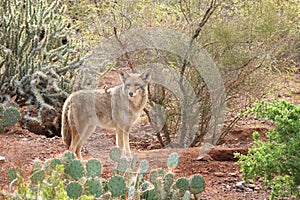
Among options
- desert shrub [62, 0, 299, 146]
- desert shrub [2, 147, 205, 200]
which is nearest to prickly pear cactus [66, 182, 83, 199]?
desert shrub [2, 147, 205, 200]

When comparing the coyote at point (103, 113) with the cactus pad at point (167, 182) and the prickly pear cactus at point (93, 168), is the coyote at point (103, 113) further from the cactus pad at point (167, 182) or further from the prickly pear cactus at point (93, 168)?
the prickly pear cactus at point (93, 168)

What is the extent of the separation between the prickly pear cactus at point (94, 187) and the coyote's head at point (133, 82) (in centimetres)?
191

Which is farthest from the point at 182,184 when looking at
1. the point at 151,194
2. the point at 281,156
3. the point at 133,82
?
the point at 133,82

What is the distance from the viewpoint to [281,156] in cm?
479

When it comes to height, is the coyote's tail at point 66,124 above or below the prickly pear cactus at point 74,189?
above

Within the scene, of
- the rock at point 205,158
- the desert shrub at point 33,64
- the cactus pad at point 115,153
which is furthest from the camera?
the desert shrub at point 33,64

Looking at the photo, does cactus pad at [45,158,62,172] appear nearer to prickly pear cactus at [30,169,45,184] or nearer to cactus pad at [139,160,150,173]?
prickly pear cactus at [30,169,45,184]

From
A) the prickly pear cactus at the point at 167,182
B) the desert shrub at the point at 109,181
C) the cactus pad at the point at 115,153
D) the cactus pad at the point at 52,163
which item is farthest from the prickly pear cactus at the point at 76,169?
the prickly pear cactus at the point at 167,182

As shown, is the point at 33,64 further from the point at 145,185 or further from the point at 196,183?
the point at 196,183

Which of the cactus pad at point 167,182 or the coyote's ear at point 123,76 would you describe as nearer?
the cactus pad at point 167,182

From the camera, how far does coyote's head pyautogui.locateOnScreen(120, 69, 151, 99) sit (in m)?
6.07

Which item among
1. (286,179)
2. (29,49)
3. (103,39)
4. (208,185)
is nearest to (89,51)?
(29,49)

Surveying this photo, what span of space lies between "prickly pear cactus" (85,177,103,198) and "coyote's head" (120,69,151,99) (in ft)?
6.26

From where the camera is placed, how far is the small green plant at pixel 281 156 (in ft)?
15.3
